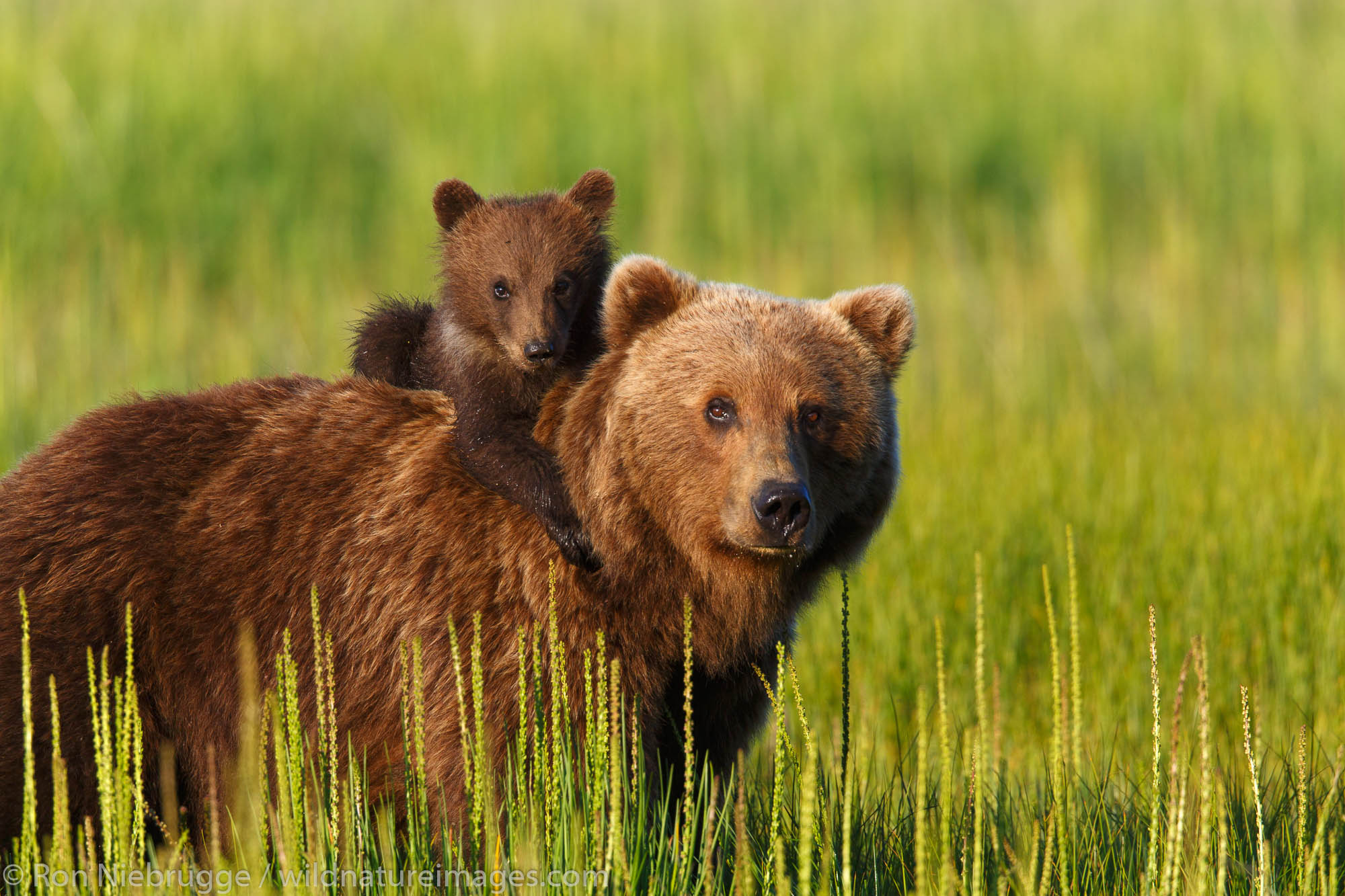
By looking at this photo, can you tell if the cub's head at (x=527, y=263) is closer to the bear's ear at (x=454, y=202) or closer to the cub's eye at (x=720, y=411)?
the bear's ear at (x=454, y=202)

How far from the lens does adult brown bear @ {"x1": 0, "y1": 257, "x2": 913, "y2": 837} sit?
4156 millimetres

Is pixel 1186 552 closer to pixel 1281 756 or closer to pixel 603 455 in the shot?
pixel 1281 756

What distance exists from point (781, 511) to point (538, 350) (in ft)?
3.06

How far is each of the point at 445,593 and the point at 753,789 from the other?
4.23ft

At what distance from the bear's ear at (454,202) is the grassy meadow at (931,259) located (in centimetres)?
193

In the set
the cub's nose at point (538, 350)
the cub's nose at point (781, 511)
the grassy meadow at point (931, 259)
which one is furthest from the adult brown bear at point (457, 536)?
the grassy meadow at point (931, 259)

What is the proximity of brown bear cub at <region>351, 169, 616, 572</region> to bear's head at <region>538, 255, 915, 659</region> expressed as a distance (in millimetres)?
112

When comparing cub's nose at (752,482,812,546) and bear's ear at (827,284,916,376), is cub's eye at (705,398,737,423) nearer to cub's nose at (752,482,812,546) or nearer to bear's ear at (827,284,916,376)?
cub's nose at (752,482,812,546)

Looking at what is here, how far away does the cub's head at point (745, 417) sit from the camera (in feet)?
13.4

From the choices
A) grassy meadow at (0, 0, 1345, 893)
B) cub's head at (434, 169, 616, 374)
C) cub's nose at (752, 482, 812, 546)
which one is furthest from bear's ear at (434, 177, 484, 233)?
grassy meadow at (0, 0, 1345, 893)

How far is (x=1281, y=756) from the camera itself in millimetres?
5160

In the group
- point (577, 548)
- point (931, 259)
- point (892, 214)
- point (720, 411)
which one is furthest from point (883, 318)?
point (892, 214)

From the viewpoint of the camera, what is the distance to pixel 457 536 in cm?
429

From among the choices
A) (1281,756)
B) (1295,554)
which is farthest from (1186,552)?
(1281,756)
